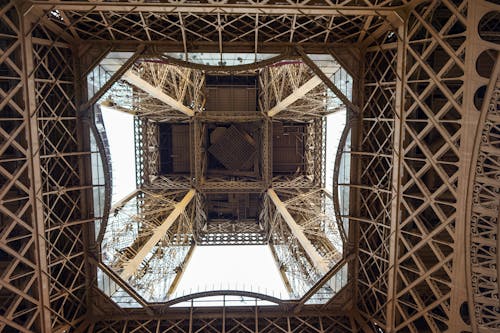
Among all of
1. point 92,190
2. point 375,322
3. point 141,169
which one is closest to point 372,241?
point 375,322

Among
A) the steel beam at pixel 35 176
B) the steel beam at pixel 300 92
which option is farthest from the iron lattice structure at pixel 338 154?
the steel beam at pixel 300 92

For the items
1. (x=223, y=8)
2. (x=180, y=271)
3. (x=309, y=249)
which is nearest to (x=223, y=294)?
(x=309, y=249)

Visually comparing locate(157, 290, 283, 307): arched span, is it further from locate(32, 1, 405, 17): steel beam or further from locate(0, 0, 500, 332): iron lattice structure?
locate(32, 1, 405, 17): steel beam

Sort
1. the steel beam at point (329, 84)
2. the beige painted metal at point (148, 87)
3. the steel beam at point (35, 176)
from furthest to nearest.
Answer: the beige painted metal at point (148, 87)
the steel beam at point (329, 84)
the steel beam at point (35, 176)

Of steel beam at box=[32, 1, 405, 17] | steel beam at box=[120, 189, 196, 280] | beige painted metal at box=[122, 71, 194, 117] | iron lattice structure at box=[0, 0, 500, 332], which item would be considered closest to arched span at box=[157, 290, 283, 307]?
iron lattice structure at box=[0, 0, 500, 332]

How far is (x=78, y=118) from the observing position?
1321 centimetres

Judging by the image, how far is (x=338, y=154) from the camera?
14.4 m

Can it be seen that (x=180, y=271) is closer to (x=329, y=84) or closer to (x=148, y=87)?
(x=148, y=87)

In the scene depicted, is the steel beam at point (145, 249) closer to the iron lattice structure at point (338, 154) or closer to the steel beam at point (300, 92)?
the iron lattice structure at point (338, 154)

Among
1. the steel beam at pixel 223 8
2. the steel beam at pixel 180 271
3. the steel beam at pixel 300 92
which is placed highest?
the steel beam at pixel 223 8

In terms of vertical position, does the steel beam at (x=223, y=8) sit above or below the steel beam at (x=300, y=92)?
above

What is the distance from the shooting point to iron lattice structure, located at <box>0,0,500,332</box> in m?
9.37

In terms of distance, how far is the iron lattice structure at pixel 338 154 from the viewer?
9.37 metres

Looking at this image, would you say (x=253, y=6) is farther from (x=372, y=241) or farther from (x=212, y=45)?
(x=372, y=241)
